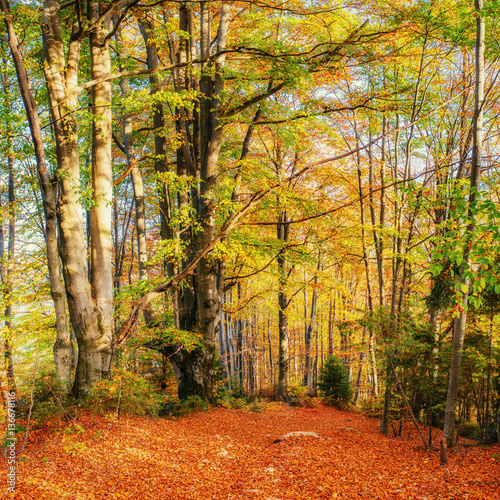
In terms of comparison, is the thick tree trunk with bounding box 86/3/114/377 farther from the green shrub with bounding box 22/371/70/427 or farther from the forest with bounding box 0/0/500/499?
the green shrub with bounding box 22/371/70/427

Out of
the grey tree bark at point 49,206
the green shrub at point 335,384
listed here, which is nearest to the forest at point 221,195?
the grey tree bark at point 49,206

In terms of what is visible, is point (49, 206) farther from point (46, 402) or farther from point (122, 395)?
point (122, 395)

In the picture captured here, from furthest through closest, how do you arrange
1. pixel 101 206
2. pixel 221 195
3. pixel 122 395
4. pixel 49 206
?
pixel 221 195 < pixel 101 206 < pixel 122 395 < pixel 49 206

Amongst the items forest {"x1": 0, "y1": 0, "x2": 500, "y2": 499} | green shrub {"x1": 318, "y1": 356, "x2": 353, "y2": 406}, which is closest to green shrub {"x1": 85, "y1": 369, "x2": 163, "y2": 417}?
forest {"x1": 0, "y1": 0, "x2": 500, "y2": 499}

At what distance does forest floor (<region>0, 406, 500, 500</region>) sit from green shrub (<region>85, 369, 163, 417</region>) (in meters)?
0.20

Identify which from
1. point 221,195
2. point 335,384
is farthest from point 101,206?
point 335,384

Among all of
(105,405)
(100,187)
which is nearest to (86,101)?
(100,187)

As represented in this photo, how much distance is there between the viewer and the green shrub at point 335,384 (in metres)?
15.3

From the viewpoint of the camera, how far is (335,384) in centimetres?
1551

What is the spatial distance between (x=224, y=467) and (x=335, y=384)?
11.7 metres

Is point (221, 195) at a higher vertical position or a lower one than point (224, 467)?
higher

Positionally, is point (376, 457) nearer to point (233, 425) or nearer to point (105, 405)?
point (233, 425)

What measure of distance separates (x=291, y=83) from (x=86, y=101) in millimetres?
5213

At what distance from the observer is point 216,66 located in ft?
28.0
